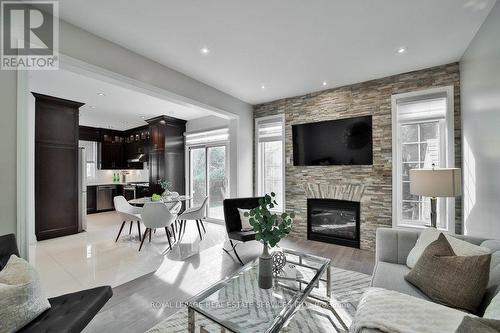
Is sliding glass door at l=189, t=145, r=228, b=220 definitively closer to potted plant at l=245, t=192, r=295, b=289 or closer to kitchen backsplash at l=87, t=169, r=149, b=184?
kitchen backsplash at l=87, t=169, r=149, b=184

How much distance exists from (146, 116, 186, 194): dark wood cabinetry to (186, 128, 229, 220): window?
0.25m

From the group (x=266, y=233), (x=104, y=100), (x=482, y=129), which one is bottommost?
(x=266, y=233)

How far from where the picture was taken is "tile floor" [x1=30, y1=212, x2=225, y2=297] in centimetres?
264

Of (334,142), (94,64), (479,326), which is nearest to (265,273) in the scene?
(479,326)

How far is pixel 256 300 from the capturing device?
1649 millimetres

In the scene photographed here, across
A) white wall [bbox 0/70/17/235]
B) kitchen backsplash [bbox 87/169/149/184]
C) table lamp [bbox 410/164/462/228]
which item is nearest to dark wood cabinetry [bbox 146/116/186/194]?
kitchen backsplash [bbox 87/169/149/184]

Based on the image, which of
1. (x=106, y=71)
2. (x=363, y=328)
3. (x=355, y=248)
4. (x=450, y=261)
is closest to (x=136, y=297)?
(x=363, y=328)

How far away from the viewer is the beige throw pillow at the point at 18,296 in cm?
120

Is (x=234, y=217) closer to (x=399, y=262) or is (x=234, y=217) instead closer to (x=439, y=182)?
(x=399, y=262)

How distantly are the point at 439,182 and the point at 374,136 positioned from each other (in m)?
1.57

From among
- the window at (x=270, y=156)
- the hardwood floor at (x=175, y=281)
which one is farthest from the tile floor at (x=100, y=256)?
the window at (x=270, y=156)

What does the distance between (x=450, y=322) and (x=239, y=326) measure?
3.82 ft

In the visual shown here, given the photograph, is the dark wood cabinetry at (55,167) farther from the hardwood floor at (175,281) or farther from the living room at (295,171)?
the hardwood floor at (175,281)

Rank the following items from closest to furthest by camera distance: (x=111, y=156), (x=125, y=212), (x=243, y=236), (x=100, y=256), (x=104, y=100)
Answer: (x=243, y=236), (x=100, y=256), (x=125, y=212), (x=104, y=100), (x=111, y=156)
